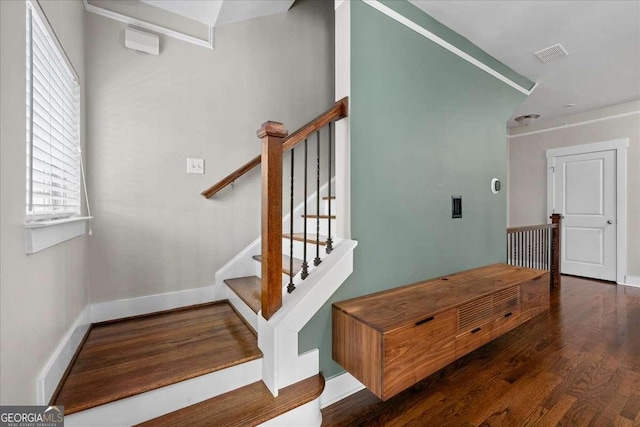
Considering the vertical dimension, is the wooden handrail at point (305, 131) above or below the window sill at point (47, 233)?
above

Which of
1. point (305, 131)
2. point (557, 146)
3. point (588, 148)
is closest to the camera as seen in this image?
point (305, 131)

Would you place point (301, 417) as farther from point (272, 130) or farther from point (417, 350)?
point (272, 130)

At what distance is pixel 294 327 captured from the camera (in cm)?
149

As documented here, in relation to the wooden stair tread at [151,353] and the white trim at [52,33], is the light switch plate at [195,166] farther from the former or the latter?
the wooden stair tread at [151,353]

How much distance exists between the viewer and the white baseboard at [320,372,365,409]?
164 cm

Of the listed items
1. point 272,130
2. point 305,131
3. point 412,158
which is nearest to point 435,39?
point 412,158

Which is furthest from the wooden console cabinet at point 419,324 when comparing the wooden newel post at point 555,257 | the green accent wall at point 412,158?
the wooden newel post at point 555,257

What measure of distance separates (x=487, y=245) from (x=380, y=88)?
187 centimetres

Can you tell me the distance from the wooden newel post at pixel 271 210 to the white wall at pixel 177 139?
1.07 metres

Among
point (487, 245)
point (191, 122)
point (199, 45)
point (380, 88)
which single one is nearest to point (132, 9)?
point (199, 45)

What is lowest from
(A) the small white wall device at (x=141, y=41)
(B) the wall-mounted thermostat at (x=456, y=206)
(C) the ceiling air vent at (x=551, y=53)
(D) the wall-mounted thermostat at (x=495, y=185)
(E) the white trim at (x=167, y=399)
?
(E) the white trim at (x=167, y=399)

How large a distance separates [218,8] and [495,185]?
9.60 ft

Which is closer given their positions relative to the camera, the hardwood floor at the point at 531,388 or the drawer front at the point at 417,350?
the drawer front at the point at 417,350

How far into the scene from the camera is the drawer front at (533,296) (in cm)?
218
